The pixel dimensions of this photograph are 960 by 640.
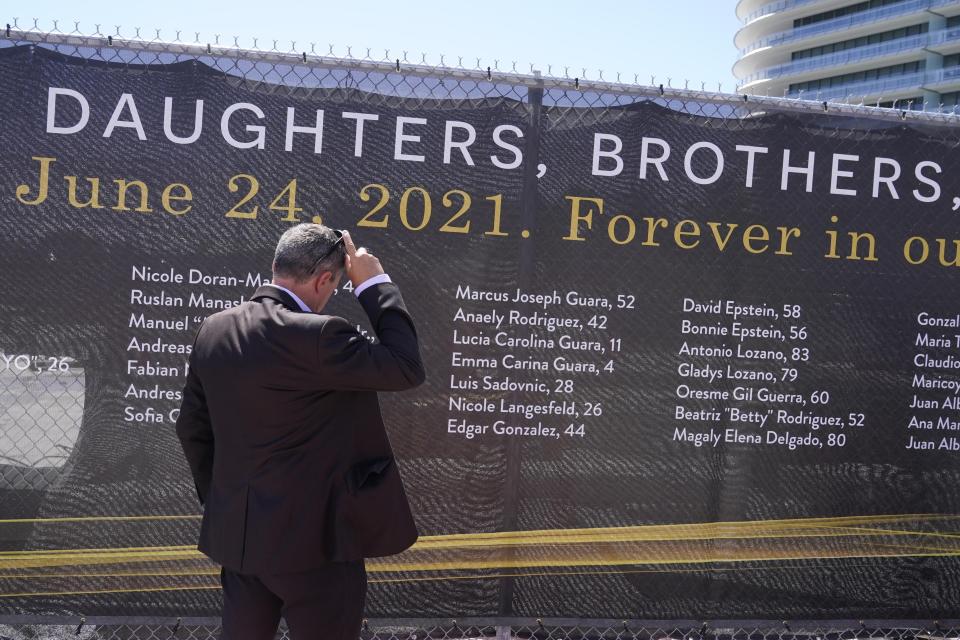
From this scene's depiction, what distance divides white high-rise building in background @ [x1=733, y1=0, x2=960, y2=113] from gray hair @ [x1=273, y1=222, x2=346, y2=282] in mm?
63993

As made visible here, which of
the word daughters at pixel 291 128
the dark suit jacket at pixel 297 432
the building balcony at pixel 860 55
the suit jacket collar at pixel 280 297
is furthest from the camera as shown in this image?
the building balcony at pixel 860 55

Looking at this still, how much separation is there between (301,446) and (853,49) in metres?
78.2

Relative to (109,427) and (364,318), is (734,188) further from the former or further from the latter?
(109,427)

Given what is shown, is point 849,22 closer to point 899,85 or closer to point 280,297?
point 899,85

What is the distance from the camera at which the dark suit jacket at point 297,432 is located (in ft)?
8.05

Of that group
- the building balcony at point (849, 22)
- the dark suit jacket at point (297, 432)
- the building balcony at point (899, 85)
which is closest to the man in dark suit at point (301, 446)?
the dark suit jacket at point (297, 432)

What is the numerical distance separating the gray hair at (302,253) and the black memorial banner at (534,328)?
1.20 metres

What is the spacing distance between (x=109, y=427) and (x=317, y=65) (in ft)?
6.14

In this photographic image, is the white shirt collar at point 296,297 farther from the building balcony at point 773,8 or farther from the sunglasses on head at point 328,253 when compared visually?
Result: the building balcony at point 773,8

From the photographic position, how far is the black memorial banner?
3695 millimetres

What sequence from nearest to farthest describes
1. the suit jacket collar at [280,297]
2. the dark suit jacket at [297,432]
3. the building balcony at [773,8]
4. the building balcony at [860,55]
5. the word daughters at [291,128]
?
the dark suit jacket at [297,432] → the suit jacket collar at [280,297] → the word daughters at [291,128] → the building balcony at [860,55] → the building balcony at [773,8]

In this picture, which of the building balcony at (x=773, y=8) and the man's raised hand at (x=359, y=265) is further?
the building balcony at (x=773, y=8)

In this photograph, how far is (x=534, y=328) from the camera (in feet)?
12.8

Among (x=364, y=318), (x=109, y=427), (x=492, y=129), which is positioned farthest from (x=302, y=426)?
(x=492, y=129)
